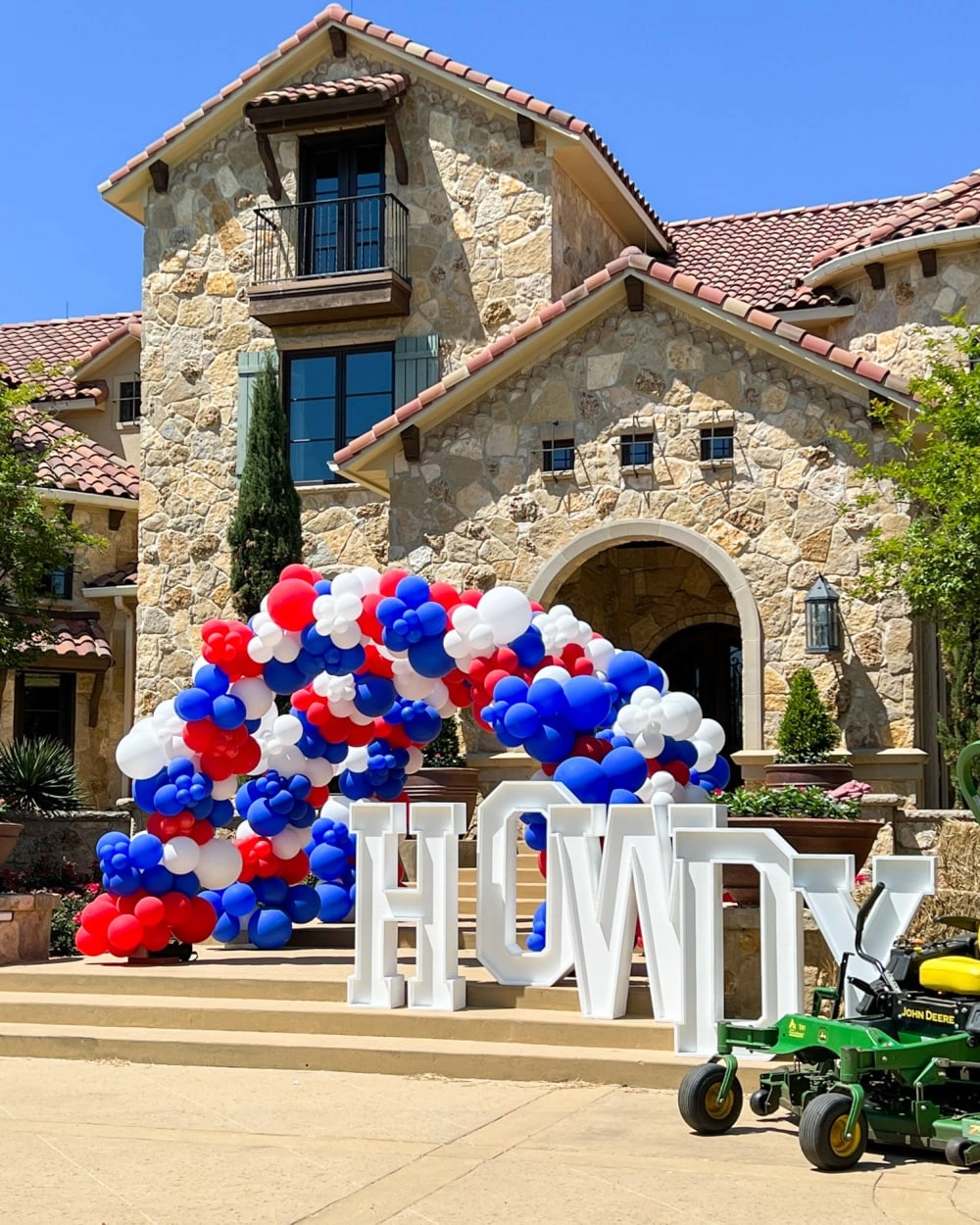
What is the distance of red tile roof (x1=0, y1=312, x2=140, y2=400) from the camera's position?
2542cm

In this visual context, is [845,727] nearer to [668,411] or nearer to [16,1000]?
[668,411]

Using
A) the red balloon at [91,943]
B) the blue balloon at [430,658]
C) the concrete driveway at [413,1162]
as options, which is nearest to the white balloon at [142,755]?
the red balloon at [91,943]

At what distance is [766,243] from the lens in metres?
23.0

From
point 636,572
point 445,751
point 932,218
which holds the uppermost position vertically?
point 932,218

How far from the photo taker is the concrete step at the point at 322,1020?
9.02 meters

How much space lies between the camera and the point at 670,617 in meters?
20.0

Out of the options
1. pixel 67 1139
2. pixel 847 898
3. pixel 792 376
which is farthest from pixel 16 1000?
pixel 792 376

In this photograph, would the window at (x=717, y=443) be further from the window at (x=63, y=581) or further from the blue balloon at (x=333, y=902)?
the window at (x=63, y=581)

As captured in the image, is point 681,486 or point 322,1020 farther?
point 681,486

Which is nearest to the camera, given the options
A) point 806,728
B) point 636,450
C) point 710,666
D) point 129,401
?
point 806,728

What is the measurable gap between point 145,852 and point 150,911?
47 cm

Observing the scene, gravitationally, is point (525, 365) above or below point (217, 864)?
above

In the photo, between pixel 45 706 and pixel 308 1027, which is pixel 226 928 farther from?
pixel 45 706

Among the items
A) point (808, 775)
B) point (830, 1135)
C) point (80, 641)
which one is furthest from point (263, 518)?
point (830, 1135)
